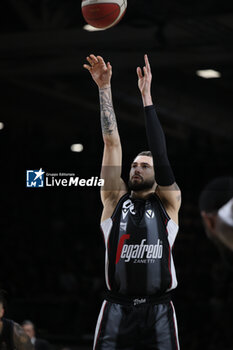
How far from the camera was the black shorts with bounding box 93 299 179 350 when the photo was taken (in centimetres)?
402

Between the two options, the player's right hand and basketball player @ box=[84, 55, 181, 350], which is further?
the player's right hand

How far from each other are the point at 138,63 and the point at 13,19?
181 centimetres

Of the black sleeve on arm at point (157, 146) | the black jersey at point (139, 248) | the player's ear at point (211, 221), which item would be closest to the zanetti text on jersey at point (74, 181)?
the black jersey at point (139, 248)

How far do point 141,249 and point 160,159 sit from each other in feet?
2.13

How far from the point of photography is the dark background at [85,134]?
283 inches

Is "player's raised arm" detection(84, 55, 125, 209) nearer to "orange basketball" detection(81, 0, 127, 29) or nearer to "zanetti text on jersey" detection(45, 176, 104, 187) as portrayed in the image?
"orange basketball" detection(81, 0, 127, 29)

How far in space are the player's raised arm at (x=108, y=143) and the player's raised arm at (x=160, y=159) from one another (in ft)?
1.06

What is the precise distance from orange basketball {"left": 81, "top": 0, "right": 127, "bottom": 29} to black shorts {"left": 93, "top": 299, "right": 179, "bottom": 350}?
2024 millimetres

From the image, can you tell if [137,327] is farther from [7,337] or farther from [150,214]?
[7,337]

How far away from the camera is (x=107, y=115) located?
4586 millimetres

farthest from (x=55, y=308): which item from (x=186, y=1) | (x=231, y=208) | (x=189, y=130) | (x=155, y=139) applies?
(x=231, y=208)

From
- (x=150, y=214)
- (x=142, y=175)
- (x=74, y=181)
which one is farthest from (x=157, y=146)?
(x=74, y=181)

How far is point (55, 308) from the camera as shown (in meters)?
7.97

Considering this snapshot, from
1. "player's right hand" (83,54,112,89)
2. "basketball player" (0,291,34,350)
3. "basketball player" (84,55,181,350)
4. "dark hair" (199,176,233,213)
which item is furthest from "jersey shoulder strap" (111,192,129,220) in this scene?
"dark hair" (199,176,233,213)
